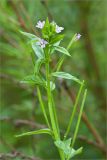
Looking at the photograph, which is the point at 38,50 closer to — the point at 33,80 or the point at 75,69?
the point at 33,80

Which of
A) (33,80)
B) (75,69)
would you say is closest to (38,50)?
(33,80)

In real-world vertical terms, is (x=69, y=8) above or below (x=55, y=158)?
above

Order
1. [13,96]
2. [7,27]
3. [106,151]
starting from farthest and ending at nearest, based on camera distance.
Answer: [13,96] < [7,27] < [106,151]

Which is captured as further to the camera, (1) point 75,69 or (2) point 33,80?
(1) point 75,69

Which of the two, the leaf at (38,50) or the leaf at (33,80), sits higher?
the leaf at (38,50)

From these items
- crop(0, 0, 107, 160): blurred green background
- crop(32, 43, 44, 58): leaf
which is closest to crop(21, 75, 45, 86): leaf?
crop(32, 43, 44, 58): leaf

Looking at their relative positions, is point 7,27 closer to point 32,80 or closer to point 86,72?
point 86,72

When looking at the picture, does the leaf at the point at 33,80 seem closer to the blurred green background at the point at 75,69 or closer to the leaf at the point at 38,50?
the leaf at the point at 38,50

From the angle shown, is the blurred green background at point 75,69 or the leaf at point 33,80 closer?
the leaf at point 33,80

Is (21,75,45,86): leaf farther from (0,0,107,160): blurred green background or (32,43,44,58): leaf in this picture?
(0,0,107,160): blurred green background

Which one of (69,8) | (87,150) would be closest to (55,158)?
(87,150)

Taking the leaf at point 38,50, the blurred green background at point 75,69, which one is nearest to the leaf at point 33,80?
the leaf at point 38,50
